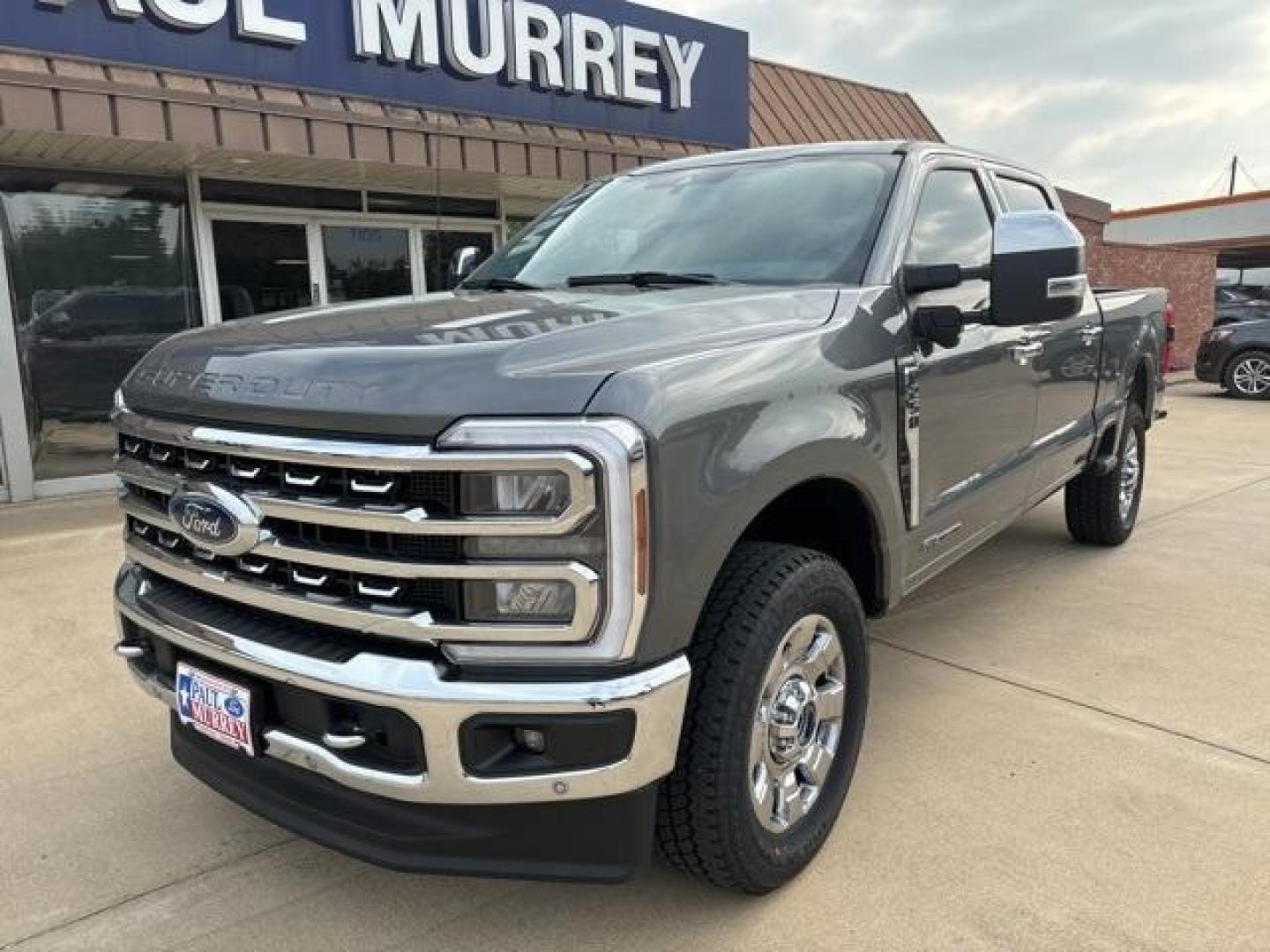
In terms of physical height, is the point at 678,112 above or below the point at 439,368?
above

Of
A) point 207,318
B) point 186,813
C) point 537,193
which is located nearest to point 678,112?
point 537,193

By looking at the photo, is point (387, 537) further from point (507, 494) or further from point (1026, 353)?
point (1026, 353)

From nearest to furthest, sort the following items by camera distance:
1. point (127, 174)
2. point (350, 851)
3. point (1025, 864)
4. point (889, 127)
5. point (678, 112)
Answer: point (350, 851)
point (1025, 864)
point (127, 174)
point (678, 112)
point (889, 127)

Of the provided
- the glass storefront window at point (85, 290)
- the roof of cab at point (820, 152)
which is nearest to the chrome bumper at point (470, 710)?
the roof of cab at point (820, 152)

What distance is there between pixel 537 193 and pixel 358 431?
26.4ft

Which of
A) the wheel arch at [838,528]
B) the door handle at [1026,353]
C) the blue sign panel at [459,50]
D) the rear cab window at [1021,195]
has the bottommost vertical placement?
the wheel arch at [838,528]

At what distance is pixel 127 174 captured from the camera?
7484 millimetres

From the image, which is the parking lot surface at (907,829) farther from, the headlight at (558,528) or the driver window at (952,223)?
the driver window at (952,223)

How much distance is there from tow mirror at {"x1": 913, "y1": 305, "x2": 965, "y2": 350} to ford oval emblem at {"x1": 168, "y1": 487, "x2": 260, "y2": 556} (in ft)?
6.24

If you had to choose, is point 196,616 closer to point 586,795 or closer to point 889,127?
point 586,795

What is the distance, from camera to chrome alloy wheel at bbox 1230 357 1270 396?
13898 millimetres

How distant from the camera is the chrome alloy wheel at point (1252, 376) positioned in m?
13.9

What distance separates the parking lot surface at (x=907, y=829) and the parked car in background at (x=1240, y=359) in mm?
11366

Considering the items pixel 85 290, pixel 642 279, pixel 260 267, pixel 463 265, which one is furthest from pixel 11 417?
pixel 642 279
